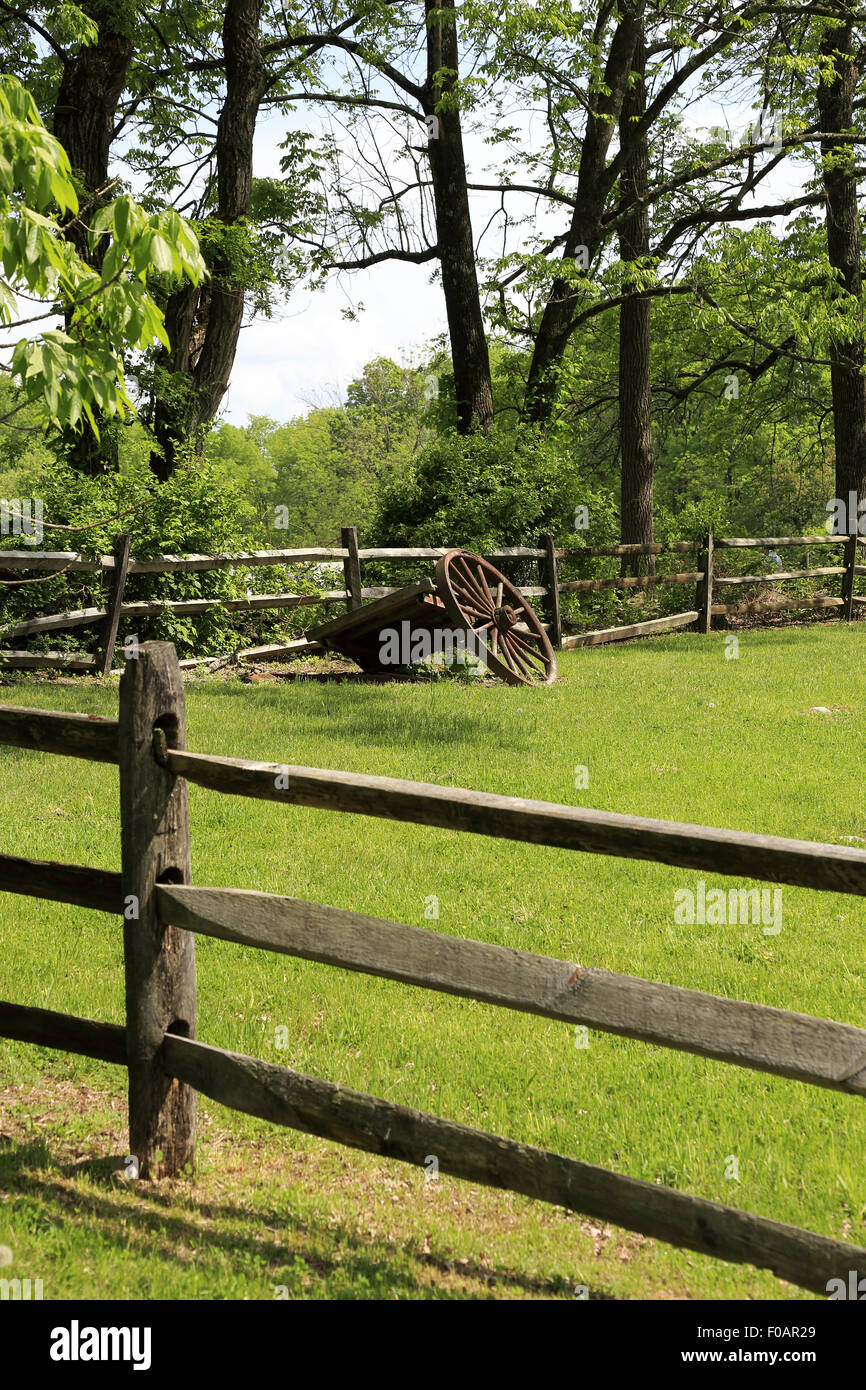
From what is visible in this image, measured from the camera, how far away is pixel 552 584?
16.4m

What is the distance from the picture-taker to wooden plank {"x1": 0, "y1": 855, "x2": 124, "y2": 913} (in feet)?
11.7

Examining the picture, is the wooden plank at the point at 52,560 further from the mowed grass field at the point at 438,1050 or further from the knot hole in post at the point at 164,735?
the knot hole in post at the point at 164,735

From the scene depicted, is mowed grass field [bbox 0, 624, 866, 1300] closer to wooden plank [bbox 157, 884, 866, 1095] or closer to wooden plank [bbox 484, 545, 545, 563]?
wooden plank [bbox 157, 884, 866, 1095]

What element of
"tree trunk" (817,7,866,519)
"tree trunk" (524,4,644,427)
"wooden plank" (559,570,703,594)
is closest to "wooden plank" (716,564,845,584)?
"wooden plank" (559,570,703,594)

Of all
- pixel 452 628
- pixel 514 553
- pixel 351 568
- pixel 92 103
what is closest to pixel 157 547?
pixel 351 568

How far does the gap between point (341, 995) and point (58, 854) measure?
234 centimetres

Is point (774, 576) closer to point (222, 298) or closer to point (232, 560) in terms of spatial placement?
point (232, 560)

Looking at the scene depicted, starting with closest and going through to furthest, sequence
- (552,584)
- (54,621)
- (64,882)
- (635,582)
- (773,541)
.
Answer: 1. (64,882)
2. (54,621)
3. (552,584)
4. (635,582)
5. (773,541)

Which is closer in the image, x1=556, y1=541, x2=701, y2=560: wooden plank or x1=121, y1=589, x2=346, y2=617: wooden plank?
x1=121, y1=589, x2=346, y2=617: wooden plank

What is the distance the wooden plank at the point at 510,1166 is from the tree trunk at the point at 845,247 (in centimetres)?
1920

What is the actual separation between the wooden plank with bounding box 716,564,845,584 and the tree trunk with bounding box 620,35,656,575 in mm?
1876

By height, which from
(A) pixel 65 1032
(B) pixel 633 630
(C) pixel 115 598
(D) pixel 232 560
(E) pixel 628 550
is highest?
(E) pixel 628 550

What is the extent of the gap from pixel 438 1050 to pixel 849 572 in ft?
57.8
